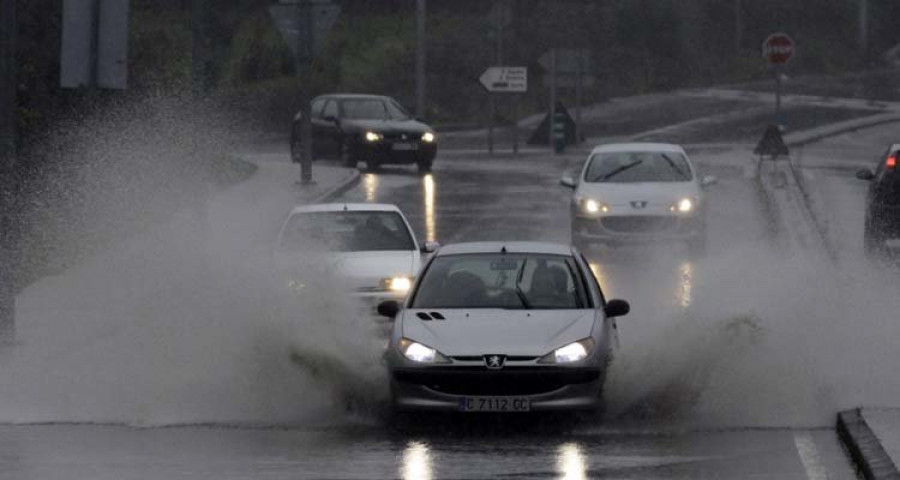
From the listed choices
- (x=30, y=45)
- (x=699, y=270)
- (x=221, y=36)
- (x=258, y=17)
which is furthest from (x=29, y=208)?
(x=258, y=17)

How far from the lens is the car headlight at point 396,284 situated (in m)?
19.0

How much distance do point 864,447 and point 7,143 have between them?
8.94 meters

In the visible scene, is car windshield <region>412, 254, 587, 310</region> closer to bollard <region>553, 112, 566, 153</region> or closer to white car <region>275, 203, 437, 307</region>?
white car <region>275, 203, 437, 307</region>

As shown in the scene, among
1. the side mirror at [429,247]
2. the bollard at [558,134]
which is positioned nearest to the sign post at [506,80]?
the bollard at [558,134]

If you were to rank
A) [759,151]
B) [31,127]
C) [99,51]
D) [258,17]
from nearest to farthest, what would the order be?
[99,51], [31,127], [759,151], [258,17]

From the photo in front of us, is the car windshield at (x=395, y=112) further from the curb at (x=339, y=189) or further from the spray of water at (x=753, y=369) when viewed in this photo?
the spray of water at (x=753, y=369)

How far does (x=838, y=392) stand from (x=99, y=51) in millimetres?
7279

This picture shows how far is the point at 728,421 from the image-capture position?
46.5 ft

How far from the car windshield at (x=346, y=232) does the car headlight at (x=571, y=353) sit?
6890 millimetres

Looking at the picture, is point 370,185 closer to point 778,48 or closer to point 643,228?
point 778,48

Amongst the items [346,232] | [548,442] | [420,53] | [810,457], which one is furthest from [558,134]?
[810,457]

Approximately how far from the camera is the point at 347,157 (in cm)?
4581

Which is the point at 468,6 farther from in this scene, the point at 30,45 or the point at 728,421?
the point at 728,421

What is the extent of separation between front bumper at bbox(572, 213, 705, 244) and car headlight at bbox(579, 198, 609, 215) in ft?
0.29
